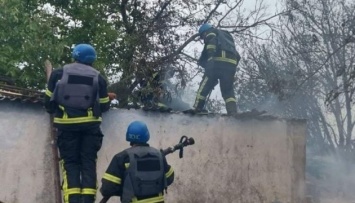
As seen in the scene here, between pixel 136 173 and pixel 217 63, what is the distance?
3973mm

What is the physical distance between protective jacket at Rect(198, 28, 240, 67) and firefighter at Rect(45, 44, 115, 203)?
10.8ft

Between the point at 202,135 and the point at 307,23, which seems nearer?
the point at 202,135

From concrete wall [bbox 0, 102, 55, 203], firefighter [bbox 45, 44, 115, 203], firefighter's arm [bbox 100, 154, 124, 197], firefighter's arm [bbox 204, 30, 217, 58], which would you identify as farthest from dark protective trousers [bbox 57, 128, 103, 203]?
firefighter's arm [bbox 204, 30, 217, 58]

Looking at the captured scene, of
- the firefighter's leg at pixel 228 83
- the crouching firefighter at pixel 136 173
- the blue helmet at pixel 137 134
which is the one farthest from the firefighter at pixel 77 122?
the firefighter's leg at pixel 228 83

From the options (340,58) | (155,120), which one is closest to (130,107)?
(155,120)

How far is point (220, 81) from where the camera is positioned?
9.23 metres

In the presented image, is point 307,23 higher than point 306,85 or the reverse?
higher

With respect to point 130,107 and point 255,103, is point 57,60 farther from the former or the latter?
point 255,103

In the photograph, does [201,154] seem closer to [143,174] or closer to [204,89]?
[204,89]

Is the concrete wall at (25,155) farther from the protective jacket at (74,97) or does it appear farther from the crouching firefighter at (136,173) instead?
the crouching firefighter at (136,173)

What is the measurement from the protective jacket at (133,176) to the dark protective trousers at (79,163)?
1.18ft

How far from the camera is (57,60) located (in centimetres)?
983

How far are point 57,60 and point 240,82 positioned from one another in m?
5.70

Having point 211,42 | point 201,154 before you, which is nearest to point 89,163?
point 201,154
